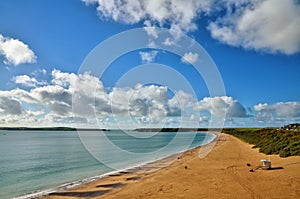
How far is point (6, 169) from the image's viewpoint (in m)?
26.1

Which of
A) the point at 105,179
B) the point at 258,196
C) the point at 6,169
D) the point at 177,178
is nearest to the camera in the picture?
the point at 258,196

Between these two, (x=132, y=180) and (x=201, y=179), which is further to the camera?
(x=132, y=180)

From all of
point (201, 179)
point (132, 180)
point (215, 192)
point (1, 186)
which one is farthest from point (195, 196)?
point (1, 186)

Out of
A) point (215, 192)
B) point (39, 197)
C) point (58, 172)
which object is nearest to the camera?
point (215, 192)

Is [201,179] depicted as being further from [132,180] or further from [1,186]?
[1,186]

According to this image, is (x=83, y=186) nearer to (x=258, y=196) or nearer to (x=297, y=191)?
(x=258, y=196)

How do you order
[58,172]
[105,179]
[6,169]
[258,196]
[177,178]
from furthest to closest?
[6,169] < [58,172] < [105,179] < [177,178] < [258,196]

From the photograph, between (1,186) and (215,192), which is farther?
(1,186)

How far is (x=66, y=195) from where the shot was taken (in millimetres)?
14469

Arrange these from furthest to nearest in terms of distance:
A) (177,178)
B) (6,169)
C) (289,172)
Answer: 1. (6,169)
2. (177,178)
3. (289,172)

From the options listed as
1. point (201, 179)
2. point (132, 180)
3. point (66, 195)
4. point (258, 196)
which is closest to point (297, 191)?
point (258, 196)

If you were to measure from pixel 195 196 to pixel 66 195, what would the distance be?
7.13 m

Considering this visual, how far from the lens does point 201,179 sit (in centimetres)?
1631

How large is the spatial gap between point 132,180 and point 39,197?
6336 millimetres
